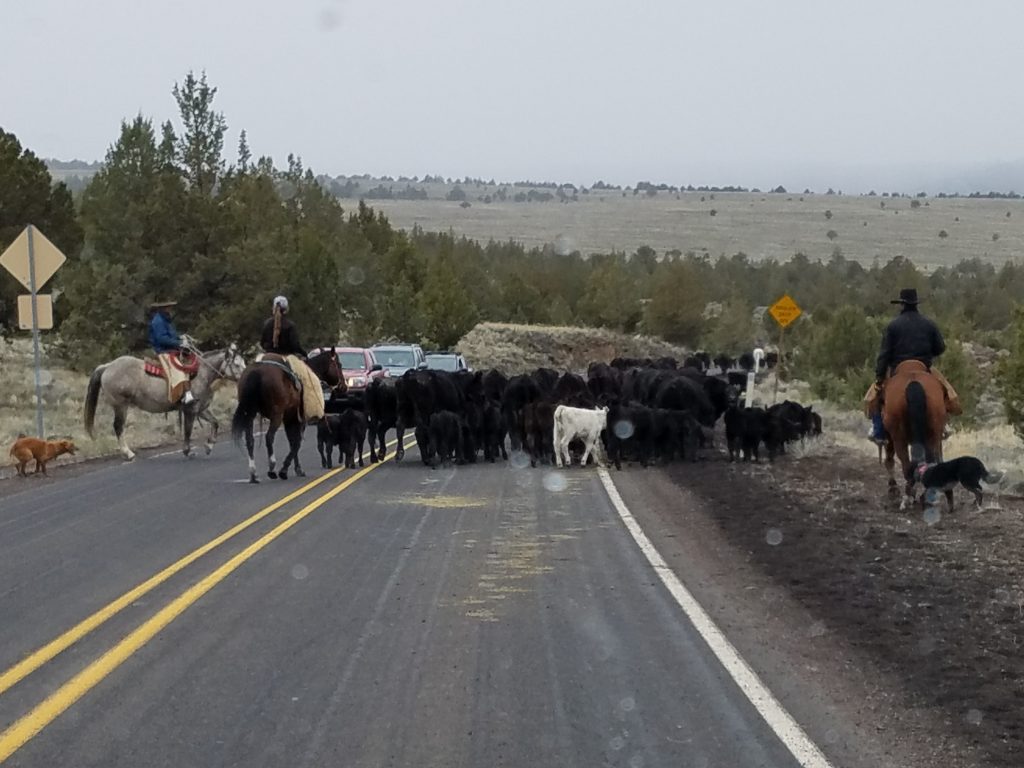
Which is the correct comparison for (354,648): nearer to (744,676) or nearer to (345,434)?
(744,676)

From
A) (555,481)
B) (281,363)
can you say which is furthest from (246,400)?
(555,481)

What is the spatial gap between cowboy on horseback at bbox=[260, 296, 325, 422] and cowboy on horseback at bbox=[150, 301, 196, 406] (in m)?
3.63

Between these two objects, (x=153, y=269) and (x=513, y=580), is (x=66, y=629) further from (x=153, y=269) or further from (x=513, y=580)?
(x=153, y=269)

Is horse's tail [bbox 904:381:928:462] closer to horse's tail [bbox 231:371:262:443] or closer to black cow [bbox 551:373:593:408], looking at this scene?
horse's tail [bbox 231:371:262:443]

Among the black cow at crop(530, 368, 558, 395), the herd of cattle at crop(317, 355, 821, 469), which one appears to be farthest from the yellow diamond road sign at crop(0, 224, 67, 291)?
the black cow at crop(530, 368, 558, 395)

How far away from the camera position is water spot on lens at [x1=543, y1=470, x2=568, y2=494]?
1839 centimetres

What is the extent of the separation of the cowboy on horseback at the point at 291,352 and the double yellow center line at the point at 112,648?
5705 mm

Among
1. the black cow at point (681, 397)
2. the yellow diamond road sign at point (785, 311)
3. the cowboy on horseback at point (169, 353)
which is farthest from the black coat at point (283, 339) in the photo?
the yellow diamond road sign at point (785, 311)

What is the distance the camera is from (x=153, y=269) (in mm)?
41344

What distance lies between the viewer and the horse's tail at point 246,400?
1894 centimetres

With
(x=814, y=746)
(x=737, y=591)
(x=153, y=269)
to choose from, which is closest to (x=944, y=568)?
(x=737, y=591)

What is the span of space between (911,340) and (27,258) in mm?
14424

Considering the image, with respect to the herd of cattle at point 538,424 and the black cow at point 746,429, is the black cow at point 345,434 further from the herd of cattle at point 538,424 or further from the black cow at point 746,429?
the black cow at point 746,429

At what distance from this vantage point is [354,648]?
8.77 metres
